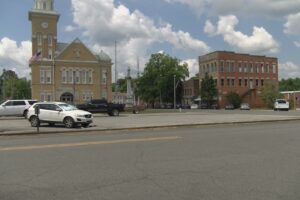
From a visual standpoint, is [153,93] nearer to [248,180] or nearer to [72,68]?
[72,68]

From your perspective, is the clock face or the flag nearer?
the flag

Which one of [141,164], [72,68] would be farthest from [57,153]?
[72,68]

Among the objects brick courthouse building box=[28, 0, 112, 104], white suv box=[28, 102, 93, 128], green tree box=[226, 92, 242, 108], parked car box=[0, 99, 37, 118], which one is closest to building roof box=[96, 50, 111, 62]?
brick courthouse building box=[28, 0, 112, 104]

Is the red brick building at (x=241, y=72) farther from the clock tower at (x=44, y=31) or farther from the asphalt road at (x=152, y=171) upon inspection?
the asphalt road at (x=152, y=171)

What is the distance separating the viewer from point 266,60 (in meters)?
116

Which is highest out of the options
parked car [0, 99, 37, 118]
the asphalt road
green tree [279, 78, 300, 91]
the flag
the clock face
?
the clock face

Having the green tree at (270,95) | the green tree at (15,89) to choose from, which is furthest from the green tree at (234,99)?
the green tree at (15,89)

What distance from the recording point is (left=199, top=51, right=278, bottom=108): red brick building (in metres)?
108

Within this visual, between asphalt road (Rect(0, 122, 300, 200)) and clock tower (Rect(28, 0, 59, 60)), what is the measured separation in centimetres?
8729

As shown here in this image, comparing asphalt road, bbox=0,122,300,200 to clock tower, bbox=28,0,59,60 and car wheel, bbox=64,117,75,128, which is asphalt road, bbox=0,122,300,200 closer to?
car wheel, bbox=64,117,75,128

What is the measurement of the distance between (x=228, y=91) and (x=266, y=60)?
49.2ft

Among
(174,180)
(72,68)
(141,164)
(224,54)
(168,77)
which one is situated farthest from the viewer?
(168,77)

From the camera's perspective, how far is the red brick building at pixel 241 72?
356 ft

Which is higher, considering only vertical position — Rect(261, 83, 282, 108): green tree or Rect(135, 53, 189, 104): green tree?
Rect(135, 53, 189, 104): green tree
